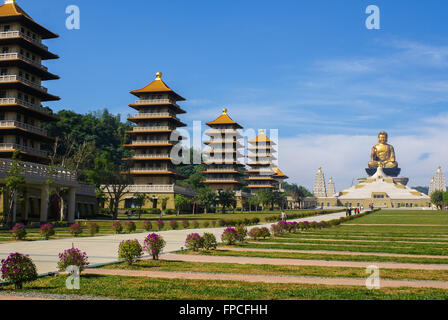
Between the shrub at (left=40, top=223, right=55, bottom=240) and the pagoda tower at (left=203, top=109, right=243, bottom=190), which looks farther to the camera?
the pagoda tower at (left=203, top=109, right=243, bottom=190)

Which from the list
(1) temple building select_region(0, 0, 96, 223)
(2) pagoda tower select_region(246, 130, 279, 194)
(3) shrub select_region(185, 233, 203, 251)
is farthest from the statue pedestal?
(3) shrub select_region(185, 233, 203, 251)

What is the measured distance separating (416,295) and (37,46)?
185 ft

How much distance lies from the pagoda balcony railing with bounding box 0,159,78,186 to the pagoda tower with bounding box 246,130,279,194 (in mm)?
82363

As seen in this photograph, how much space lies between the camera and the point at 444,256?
2089 cm

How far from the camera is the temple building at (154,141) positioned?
277 ft

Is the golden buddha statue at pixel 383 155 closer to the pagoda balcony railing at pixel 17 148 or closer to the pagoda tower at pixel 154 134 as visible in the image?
the pagoda tower at pixel 154 134

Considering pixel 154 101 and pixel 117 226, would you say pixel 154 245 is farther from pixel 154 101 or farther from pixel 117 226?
pixel 154 101

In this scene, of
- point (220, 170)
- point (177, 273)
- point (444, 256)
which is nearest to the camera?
point (177, 273)

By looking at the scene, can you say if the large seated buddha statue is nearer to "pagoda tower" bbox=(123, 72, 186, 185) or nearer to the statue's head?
the statue's head

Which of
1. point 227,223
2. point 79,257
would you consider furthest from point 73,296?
point 227,223

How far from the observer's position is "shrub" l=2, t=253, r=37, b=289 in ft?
39.0

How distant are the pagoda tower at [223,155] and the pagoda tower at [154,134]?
23328 mm

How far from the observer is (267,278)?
1422 centimetres
